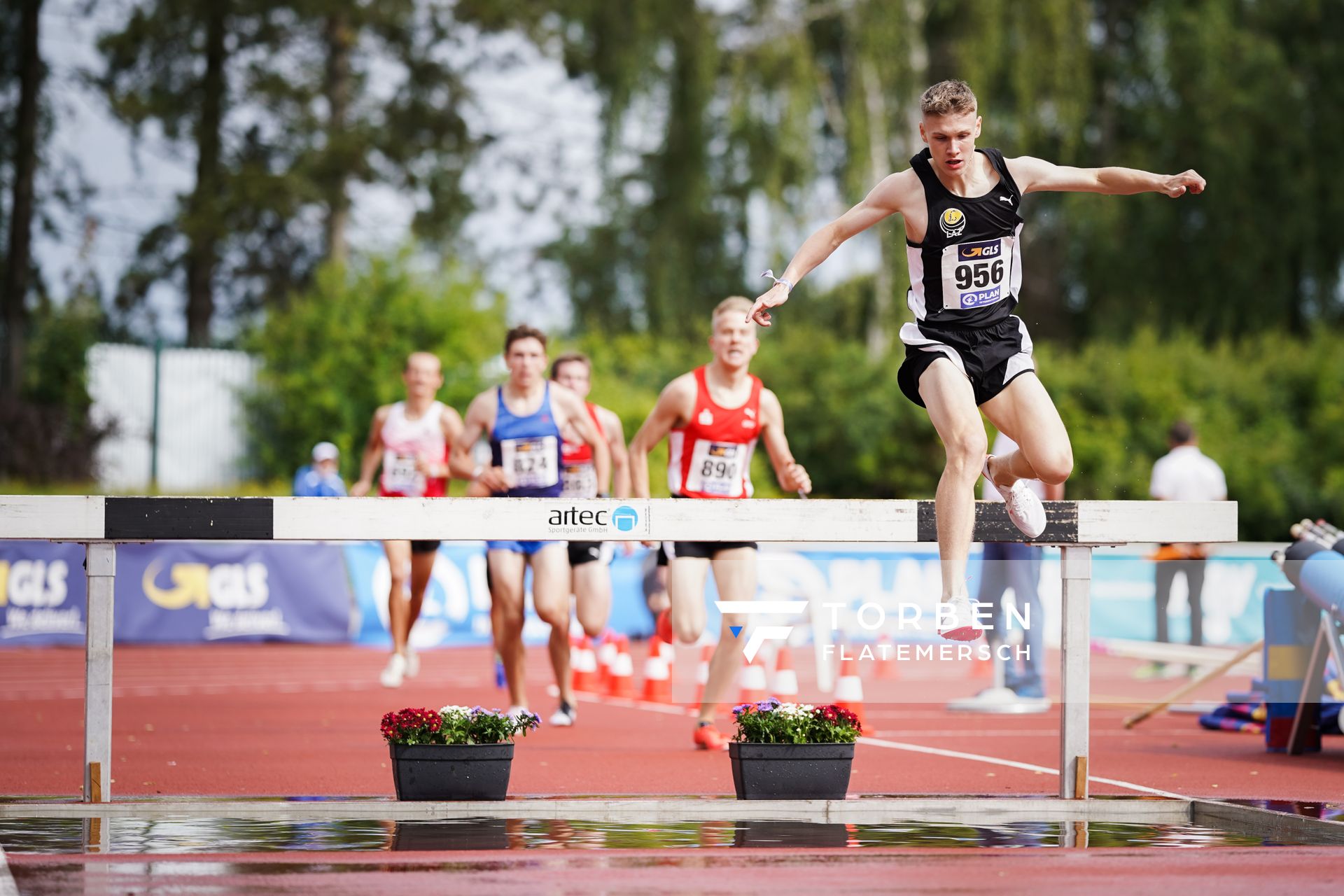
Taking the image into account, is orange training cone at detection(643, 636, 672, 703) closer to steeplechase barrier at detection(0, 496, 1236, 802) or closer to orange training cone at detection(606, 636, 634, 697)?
orange training cone at detection(606, 636, 634, 697)

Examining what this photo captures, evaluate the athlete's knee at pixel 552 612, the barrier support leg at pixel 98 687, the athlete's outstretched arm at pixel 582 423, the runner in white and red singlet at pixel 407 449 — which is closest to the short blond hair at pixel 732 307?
the athlete's outstretched arm at pixel 582 423

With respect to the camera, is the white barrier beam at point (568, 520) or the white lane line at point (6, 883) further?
the white barrier beam at point (568, 520)

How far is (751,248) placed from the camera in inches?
1428

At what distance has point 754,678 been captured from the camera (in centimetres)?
820

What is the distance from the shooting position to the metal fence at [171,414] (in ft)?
86.0

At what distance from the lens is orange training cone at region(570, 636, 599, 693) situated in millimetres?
Result: 15086

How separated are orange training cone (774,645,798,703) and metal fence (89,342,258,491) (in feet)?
61.7

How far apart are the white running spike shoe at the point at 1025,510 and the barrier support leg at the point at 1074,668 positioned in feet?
0.87

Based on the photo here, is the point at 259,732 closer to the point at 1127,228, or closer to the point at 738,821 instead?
the point at 738,821

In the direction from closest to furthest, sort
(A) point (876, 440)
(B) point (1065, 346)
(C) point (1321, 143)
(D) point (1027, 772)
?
1. (D) point (1027, 772)
2. (A) point (876, 440)
3. (C) point (1321, 143)
4. (B) point (1065, 346)

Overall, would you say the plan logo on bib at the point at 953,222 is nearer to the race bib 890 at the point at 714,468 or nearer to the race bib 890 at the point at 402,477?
the race bib 890 at the point at 714,468

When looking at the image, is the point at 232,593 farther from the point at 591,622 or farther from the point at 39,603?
the point at 591,622

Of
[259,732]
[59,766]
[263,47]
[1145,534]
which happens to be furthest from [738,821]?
[263,47]

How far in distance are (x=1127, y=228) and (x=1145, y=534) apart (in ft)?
98.1
